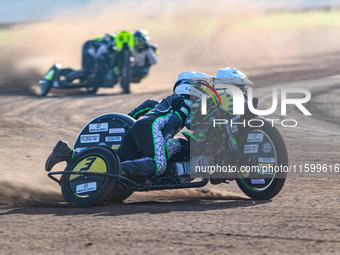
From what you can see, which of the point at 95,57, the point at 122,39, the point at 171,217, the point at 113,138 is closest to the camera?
the point at 171,217

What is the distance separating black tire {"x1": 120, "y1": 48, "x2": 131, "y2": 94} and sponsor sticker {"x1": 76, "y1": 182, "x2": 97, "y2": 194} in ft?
44.4

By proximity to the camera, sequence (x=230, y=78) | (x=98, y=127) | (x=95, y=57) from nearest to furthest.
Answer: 1. (x=230, y=78)
2. (x=98, y=127)
3. (x=95, y=57)

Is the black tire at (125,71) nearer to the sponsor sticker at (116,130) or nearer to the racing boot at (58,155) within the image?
the sponsor sticker at (116,130)

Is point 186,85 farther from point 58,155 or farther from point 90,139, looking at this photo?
point 58,155

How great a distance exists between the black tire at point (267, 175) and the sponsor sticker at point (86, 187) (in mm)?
1529

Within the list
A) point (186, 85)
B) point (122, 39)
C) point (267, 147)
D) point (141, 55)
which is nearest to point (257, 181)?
point (267, 147)

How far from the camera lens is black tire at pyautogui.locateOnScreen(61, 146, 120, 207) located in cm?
646

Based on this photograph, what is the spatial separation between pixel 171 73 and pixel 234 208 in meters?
20.8

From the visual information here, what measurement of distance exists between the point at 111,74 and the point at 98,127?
12.9m

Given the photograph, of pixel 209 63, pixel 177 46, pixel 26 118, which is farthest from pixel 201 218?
pixel 177 46

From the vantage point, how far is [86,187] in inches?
259

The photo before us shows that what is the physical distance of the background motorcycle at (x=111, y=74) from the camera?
1992cm

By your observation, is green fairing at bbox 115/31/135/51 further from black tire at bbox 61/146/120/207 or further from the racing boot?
black tire at bbox 61/146/120/207

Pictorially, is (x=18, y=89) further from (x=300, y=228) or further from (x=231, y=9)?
(x=231, y=9)
